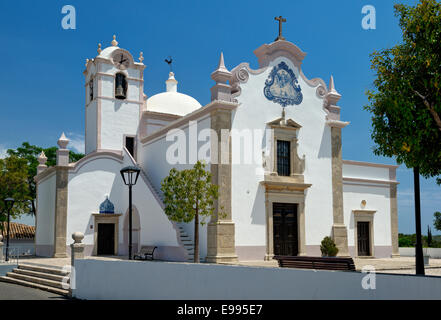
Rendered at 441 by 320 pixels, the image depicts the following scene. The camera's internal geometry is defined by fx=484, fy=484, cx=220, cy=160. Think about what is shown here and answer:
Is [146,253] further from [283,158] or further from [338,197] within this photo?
[338,197]

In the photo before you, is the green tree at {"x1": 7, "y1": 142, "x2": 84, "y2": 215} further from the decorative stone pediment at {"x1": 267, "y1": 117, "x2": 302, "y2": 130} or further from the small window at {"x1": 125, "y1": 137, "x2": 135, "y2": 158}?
the decorative stone pediment at {"x1": 267, "y1": 117, "x2": 302, "y2": 130}

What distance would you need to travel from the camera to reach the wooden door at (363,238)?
2683 centimetres

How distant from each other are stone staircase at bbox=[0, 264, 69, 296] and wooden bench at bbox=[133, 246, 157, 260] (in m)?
4.85

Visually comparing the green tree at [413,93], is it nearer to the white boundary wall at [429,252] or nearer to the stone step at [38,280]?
the stone step at [38,280]

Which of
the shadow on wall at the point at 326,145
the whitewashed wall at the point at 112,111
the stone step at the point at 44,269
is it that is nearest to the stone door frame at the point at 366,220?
the shadow on wall at the point at 326,145

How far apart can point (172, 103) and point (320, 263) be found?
68.6ft

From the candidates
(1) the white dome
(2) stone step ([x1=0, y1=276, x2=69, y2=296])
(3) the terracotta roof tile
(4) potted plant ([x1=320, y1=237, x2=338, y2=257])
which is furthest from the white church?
(3) the terracotta roof tile

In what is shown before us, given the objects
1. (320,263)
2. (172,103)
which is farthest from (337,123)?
(320,263)

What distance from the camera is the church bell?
97.4 ft

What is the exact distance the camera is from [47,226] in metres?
28.0

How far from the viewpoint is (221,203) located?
20719 millimetres

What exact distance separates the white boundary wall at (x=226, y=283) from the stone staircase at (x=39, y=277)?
167 cm
